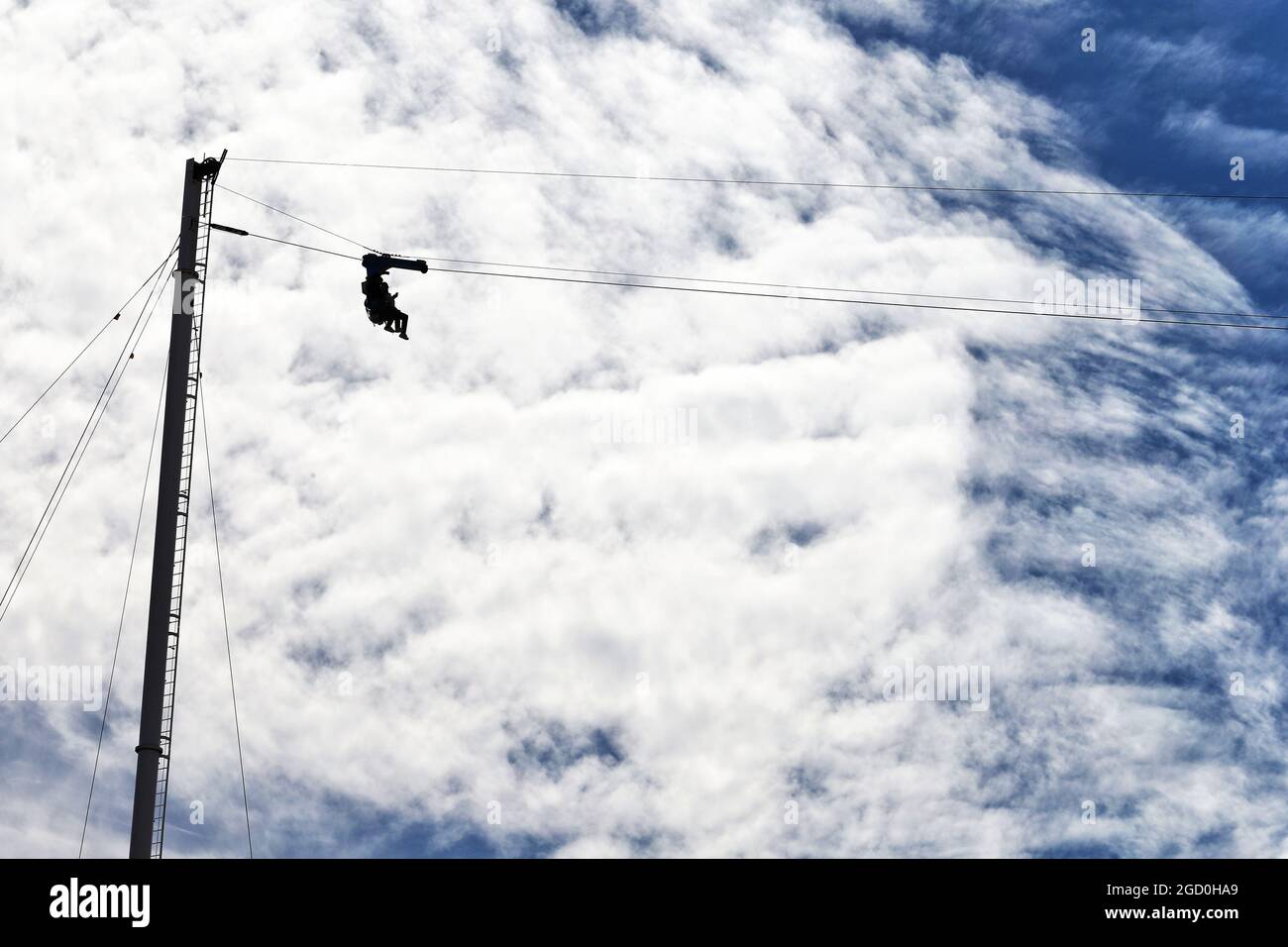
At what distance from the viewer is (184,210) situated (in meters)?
33.1

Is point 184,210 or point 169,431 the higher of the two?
point 184,210
